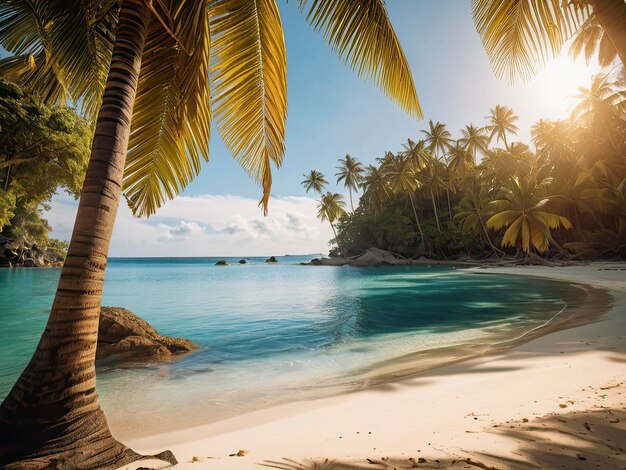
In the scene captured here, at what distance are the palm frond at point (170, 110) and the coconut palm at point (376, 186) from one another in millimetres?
44446

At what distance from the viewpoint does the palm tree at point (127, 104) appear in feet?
6.42

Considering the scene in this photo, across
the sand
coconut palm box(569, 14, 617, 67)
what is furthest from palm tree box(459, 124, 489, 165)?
the sand

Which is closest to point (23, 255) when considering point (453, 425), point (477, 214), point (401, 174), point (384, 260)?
point (384, 260)

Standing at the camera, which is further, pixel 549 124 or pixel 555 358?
pixel 549 124

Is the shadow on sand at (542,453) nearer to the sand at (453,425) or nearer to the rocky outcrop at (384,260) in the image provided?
the sand at (453,425)

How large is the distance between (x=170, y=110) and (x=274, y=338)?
706 centimetres

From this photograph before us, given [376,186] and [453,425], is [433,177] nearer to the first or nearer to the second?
[376,186]

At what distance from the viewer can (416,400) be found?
3643mm

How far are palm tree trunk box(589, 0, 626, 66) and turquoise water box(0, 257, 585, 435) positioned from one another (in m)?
4.94

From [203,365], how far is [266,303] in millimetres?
10025

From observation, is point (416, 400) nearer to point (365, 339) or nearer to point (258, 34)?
point (258, 34)

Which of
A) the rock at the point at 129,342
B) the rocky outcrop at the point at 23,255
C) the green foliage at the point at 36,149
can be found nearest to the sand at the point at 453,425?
the rock at the point at 129,342

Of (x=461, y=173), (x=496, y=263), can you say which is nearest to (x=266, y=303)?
(x=496, y=263)

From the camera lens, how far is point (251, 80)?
11.3 ft
